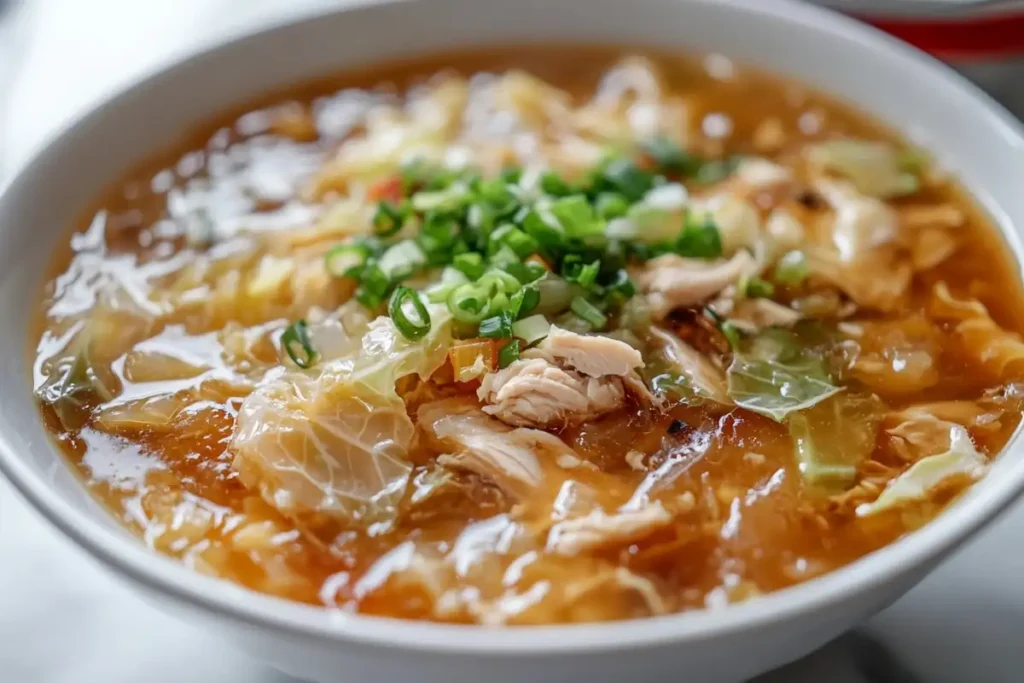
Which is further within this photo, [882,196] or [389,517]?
[882,196]

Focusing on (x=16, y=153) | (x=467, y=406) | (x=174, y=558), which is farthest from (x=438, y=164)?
(x=16, y=153)

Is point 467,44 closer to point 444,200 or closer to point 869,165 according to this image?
point 444,200

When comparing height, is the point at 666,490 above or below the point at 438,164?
below

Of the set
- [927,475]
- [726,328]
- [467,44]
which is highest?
[467,44]

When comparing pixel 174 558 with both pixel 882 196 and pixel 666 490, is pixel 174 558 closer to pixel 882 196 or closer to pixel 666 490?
pixel 666 490

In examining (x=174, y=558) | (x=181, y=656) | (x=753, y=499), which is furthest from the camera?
(x=181, y=656)

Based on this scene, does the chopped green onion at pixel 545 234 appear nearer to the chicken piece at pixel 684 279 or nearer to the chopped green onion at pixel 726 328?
the chicken piece at pixel 684 279

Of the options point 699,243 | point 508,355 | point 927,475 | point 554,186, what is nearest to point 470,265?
point 508,355

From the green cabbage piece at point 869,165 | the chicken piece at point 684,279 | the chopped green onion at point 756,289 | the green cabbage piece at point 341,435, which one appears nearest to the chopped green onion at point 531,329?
the green cabbage piece at point 341,435
